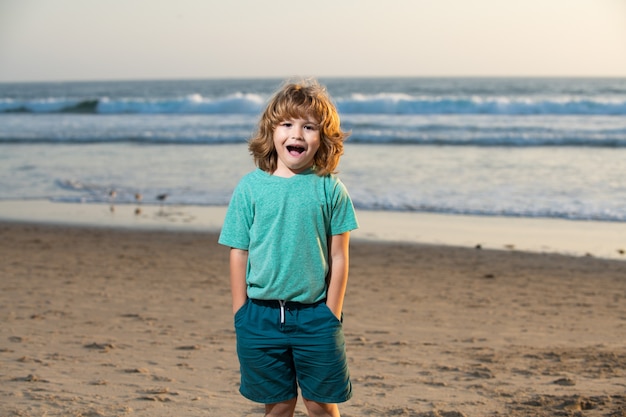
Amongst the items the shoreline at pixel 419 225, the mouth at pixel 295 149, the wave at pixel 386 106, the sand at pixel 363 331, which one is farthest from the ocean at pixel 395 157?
the mouth at pixel 295 149

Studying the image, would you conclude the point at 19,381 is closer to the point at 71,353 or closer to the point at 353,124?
the point at 71,353

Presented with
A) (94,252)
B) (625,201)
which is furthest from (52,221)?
(625,201)

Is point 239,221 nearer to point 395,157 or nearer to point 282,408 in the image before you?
point 282,408

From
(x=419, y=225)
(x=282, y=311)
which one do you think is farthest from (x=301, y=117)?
(x=419, y=225)

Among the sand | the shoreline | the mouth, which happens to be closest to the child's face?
the mouth

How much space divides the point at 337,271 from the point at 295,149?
0.44m

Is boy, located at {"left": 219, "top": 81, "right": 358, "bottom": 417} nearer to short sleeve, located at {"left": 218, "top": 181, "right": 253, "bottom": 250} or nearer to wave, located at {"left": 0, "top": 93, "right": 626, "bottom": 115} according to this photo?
short sleeve, located at {"left": 218, "top": 181, "right": 253, "bottom": 250}

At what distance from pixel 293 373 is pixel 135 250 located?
6.50m

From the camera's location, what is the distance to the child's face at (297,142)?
8.60 ft

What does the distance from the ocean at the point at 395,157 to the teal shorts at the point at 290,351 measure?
351 inches

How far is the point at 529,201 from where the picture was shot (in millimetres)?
11961

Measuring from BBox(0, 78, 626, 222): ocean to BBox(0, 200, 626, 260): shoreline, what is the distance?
448 mm

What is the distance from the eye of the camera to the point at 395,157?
18219 millimetres

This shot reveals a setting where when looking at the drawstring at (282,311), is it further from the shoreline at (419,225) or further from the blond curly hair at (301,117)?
the shoreline at (419,225)
